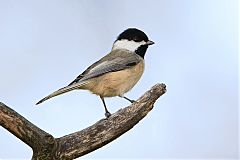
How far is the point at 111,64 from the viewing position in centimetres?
359

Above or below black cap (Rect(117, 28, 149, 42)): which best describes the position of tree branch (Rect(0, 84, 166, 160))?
below

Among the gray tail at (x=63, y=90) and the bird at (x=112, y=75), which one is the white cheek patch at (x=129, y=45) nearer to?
the bird at (x=112, y=75)

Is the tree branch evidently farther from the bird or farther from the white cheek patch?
the white cheek patch

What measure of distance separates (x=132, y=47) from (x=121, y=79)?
0.60 meters

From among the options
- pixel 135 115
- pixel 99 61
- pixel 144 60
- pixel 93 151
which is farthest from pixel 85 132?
pixel 144 60

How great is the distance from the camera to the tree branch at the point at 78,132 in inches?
100

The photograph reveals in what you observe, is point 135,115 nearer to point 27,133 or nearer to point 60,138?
point 60,138

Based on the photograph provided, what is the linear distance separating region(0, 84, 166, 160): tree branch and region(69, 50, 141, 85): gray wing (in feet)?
2.22

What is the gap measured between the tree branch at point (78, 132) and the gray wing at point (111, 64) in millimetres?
678

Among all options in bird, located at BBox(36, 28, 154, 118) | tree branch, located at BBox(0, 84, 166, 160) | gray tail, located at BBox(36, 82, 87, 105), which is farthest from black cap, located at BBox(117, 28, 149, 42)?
tree branch, located at BBox(0, 84, 166, 160)

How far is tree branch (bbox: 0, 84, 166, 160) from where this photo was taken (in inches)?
100

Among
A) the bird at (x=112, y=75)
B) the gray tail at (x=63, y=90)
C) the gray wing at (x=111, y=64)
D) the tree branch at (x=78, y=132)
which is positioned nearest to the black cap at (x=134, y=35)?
the bird at (x=112, y=75)

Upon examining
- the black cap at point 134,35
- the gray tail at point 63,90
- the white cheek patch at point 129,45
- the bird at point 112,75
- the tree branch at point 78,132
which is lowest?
the tree branch at point 78,132

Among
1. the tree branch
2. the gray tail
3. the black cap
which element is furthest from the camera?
the black cap
